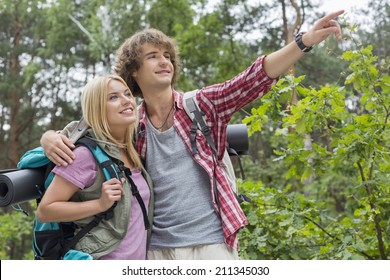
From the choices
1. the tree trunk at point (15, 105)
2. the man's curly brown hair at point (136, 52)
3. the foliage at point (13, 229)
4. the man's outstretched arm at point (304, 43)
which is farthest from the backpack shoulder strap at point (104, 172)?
the tree trunk at point (15, 105)

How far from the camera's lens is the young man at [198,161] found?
2.32 meters

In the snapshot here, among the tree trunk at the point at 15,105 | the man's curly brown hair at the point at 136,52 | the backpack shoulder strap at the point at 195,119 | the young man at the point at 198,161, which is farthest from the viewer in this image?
the tree trunk at the point at 15,105

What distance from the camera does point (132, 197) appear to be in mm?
2334

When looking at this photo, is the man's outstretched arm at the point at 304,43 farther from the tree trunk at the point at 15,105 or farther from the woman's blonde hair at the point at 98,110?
the tree trunk at the point at 15,105

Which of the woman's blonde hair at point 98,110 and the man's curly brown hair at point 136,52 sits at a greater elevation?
the man's curly brown hair at point 136,52

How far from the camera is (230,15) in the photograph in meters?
14.9

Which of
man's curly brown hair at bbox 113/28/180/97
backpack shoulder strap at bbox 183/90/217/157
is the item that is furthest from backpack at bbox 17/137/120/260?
man's curly brown hair at bbox 113/28/180/97

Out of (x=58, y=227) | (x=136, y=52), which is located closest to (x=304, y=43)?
(x=136, y=52)

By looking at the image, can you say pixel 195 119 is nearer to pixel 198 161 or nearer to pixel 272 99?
pixel 198 161

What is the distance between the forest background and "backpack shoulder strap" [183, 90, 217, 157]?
4.60 ft

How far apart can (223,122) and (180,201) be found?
1.47 ft

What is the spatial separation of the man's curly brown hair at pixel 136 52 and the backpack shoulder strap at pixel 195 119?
34 centimetres

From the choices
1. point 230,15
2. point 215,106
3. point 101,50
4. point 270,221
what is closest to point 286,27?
point 230,15
